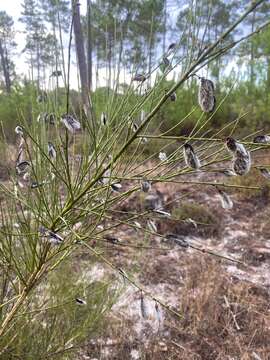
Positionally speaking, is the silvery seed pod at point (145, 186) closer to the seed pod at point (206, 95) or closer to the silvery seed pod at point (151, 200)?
the seed pod at point (206, 95)

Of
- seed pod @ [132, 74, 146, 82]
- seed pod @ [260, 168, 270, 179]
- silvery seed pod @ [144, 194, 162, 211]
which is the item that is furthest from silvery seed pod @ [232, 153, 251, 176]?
silvery seed pod @ [144, 194, 162, 211]

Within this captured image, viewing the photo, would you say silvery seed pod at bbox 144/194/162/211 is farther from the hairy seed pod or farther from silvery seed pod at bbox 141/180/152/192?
the hairy seed pod

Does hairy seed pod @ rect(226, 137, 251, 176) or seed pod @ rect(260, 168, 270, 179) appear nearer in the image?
hairy seed pod @ rect(226, 137, 251, 176)

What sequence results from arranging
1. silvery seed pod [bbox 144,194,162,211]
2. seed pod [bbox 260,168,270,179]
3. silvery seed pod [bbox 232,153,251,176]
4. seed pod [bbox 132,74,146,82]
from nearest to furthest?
silvery seed pod [bbox 232,153,251,176]
seed pod [bbox 260,168,270,179]
seed pod [bbox 132,74,146,82]
silvery seed pod [bbox 144,194,162,211]

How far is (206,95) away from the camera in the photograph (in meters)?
0.51

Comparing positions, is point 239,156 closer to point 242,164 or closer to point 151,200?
point 242,164

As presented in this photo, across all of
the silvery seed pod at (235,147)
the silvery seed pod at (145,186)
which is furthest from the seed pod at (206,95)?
the silvery seed pod at (145,186)

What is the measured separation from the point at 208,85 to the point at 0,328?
0.95 meters

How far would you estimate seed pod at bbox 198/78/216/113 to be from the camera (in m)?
0.50

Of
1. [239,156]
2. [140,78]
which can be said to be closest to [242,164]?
[239,156]

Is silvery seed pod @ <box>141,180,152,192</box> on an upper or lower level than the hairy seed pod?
lower

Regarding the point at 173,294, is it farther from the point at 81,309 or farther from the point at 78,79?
the point at 78,79

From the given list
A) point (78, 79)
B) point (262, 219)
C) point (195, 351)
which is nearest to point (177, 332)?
point (195, 351)

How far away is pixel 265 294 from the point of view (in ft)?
7.33
